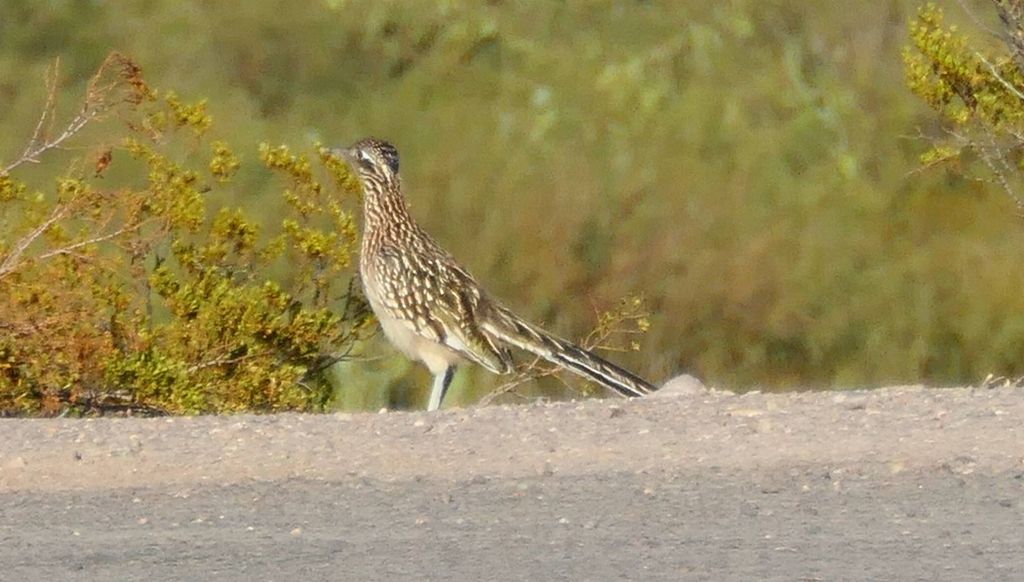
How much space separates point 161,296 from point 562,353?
2.07 m

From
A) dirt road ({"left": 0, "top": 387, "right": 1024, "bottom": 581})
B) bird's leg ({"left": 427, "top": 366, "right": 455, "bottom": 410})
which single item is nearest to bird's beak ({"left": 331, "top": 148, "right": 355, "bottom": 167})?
bird's leg ({"left": 427, "top": 366, "right": 455, "bottom": 410})

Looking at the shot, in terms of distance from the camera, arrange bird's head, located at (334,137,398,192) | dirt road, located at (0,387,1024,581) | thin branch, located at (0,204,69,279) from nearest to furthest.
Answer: dirt road, located at (0,387,1024,581) → thin branch, located at (0,204,69,279) → bird's head, located at (334,137,398,192)

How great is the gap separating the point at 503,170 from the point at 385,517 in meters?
12.9

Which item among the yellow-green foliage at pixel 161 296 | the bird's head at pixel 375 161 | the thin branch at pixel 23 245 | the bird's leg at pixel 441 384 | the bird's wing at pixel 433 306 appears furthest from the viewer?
the bird's head at pixel 375 161

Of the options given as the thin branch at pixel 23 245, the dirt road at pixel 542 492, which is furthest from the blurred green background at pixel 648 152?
the dirt road at pixel 542 492

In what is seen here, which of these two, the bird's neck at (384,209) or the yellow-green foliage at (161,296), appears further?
the bird's neck at (384,209)

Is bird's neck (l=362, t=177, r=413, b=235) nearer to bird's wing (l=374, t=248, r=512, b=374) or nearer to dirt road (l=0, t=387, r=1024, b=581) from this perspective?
bird's wing (l=374, t=248, r=512, b=374)

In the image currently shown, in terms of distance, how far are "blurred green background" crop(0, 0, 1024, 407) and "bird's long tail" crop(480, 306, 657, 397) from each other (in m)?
1.14

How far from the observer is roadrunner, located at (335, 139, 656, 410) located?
39.2 feet

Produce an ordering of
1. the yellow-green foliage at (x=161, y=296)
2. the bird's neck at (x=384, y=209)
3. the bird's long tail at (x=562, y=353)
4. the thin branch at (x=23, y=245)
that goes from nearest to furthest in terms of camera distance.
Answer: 1. the thin branch at (x=23, y=245)
2. the yellow-green foliage at (x=161, y=296)
3. the bird's long tail at (x=562, y=353)
4. the bird's neck at (x=384, y=209)

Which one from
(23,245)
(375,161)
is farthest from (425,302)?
(23,245)

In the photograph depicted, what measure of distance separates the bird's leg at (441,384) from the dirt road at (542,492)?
9.08 ft

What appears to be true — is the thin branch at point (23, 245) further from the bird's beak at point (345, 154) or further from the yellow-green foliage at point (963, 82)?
the yellow-green foliage at point (963, 82)

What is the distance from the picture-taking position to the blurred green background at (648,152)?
16500mm
